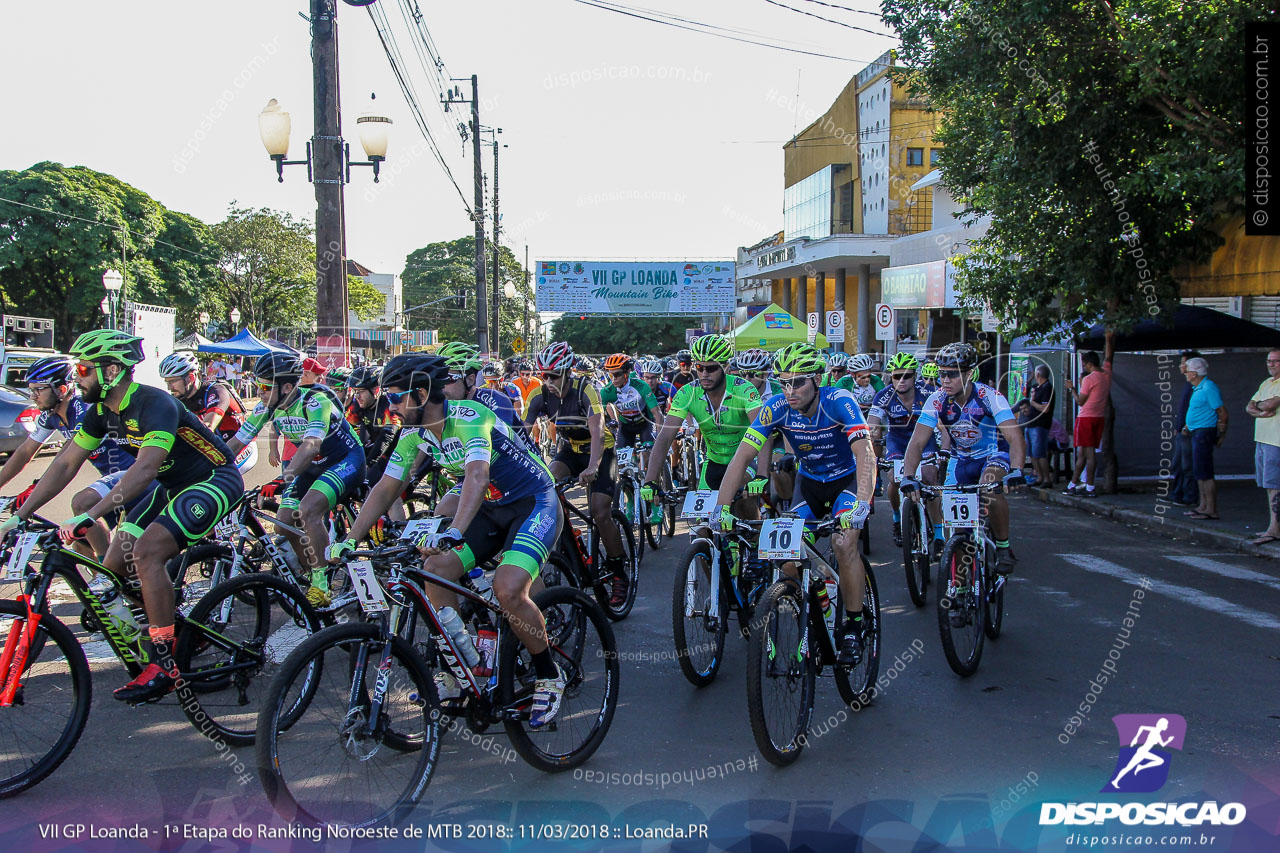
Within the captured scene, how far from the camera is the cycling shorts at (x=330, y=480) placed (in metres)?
7.28

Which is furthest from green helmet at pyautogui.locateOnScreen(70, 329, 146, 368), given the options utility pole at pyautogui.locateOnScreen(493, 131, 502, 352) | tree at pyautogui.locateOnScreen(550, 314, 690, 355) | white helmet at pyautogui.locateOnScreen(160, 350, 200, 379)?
tree at pyautogui.locateOnScreen(550, 314, 690, 355)

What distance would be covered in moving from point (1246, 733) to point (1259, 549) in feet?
20.7

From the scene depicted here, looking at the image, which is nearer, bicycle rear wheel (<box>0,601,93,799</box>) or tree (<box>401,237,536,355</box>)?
bicycle rear wheel (<box>0,601,93,799</box>)

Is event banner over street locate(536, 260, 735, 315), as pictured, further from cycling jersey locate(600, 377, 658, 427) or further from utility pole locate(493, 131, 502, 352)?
cycling jersey locate(600, 377, 658, 427)

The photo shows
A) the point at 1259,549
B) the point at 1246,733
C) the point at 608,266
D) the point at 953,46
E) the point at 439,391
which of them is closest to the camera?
the point at 439,391

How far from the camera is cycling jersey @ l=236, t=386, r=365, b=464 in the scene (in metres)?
7.19

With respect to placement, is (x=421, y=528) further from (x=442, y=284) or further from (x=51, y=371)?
(x=442, y=284)

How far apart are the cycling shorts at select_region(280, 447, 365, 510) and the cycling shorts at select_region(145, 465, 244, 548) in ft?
4.54

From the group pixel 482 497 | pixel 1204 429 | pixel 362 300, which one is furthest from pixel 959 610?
pixel 362 300

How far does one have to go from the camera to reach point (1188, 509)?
13.3 m

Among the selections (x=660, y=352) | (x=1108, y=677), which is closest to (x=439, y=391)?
(x=1108, y=677)

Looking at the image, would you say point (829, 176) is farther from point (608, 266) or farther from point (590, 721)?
point (590, 721)

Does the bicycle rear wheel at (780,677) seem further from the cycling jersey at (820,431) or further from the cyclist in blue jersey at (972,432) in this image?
the cyclist in blue jersey at (972,432)

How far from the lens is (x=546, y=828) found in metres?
4.19
